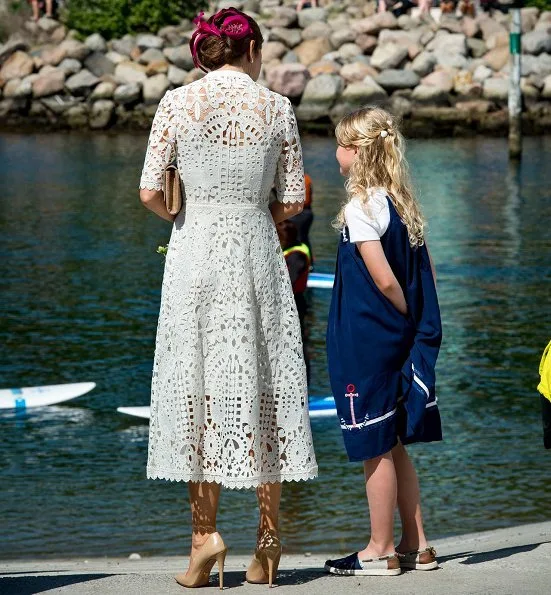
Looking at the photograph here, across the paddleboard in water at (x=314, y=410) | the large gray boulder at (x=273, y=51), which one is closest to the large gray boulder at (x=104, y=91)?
the large gray boulder at (x=273, y=51)

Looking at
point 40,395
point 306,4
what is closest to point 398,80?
point 306,4

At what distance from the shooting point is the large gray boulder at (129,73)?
42.6 meters

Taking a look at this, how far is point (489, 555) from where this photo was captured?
5.54 metres

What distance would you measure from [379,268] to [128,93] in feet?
123

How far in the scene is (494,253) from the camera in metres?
18.6

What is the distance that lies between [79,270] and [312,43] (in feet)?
89.8

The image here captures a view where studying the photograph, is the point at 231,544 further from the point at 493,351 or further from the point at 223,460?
the point at 493,351

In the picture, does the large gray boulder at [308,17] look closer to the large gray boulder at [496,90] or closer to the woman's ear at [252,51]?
the large gray boulder at [496,90]

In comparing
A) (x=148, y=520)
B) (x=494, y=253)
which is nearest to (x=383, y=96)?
(x=494, y=253)

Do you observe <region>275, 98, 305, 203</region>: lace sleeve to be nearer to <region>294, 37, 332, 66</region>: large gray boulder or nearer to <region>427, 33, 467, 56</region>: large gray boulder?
<region>427, 33, 467, 56</region>: large gray boulder

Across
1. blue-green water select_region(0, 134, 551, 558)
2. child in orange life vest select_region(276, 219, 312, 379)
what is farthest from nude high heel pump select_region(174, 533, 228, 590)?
child in orange life vest select_region(276, 219, 312, 379)

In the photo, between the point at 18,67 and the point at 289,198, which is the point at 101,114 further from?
the point at 289,198

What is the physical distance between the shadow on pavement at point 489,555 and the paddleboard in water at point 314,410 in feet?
14.5

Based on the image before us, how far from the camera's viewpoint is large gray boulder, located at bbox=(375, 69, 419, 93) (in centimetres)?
4053
